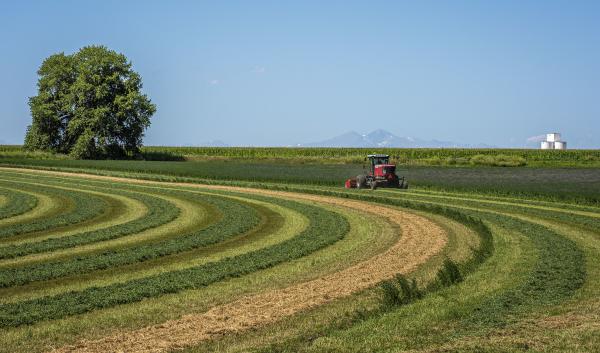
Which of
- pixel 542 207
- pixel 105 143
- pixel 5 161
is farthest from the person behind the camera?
pixel 105 143

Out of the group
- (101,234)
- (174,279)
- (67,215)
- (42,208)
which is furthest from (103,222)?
(174,279)

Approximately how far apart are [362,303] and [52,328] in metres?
5.86

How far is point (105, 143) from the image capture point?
97812 mm

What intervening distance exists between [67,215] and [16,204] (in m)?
5.57

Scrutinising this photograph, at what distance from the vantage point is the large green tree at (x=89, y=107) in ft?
318

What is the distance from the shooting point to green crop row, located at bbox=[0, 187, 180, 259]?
2020 cm

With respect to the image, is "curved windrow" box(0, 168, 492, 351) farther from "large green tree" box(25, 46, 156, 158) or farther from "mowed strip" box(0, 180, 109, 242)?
"large green tree" box(25, 46, 156, 158)

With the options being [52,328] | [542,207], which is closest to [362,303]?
[52,328]

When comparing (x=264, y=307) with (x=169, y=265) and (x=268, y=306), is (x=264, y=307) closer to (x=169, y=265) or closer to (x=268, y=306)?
(x=268, y=306)

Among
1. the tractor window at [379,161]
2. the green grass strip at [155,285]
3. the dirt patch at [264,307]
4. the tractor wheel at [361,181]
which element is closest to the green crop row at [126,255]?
the green grass strip at [155,285]

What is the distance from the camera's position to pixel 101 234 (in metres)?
23.1

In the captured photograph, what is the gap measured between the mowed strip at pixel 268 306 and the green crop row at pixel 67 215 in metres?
12.2

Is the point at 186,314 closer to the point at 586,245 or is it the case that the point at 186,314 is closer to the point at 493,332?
the point at 493,332

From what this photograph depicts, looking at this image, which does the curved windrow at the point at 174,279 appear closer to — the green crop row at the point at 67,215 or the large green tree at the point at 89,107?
the green crop row at the point at 67,215
